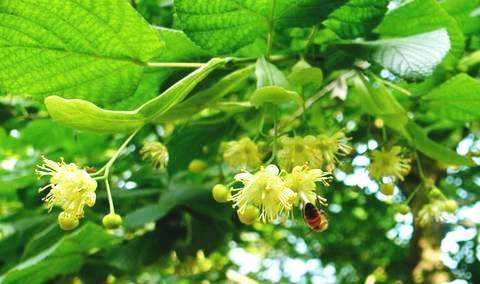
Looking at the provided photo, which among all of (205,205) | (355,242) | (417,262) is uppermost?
(205,205)

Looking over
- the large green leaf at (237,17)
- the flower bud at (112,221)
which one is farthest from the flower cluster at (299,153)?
the flower bud at (112,221)

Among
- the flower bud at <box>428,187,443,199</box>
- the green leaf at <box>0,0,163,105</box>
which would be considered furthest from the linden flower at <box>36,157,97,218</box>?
the flower bud at <box>428,187,443,199</box>

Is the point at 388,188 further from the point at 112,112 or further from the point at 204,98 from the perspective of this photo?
the point at 112,112

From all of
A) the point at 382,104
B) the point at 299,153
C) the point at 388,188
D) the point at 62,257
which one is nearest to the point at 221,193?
the point at 299,153

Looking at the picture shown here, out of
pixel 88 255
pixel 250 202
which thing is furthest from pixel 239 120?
pixel 88 255

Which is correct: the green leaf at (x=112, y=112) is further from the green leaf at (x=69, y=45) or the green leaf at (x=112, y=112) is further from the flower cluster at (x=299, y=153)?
the flower cluster at (x=299, y=153)

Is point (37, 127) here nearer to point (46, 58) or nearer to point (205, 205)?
point (205, 205)
